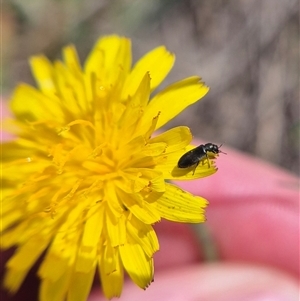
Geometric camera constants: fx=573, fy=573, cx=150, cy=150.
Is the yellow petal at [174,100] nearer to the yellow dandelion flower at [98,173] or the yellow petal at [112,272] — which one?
the yellow dandelion flower at [98,173]

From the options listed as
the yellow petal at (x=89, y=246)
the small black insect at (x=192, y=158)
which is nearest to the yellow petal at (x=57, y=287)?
the yellow petal at (x=89, y=246)

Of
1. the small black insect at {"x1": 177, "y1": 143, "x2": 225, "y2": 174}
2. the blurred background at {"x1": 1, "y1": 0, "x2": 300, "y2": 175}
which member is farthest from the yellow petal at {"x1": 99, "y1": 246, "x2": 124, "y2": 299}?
the blurred background at {"x1": 1, "y1": 0, "x2": 300, "y2": 175}

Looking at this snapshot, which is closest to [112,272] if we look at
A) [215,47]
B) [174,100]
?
[174,100]

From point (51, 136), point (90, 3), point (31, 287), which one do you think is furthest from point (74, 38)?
point (51, 136)

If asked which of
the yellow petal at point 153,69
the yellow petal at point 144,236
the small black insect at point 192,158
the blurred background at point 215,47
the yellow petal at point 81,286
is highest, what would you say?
the blurred background at point 215,47

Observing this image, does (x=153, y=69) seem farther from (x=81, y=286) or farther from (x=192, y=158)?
(x=81, y=286)

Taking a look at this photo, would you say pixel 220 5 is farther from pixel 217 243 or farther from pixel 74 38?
pixel 217 243

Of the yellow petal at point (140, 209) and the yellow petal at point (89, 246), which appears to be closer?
the yellow petal at point (140, 209)
